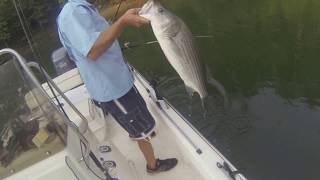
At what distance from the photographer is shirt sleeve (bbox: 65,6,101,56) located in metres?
3.86

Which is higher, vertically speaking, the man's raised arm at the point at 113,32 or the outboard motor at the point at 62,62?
the man's raised arm at the point at 113,32

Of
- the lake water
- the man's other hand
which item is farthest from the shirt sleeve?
the lake water

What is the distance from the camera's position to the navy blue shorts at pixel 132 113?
4.41 m

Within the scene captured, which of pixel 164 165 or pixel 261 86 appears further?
pixel 261 86

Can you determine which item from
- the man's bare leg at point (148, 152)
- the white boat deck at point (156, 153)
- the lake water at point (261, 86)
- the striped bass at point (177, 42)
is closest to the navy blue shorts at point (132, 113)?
the man's bare leg at point (148, 152)

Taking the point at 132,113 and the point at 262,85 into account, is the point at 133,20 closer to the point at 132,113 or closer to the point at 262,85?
the point at 132,113

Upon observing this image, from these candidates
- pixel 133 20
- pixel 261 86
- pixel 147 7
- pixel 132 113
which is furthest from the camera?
pixel 261 86

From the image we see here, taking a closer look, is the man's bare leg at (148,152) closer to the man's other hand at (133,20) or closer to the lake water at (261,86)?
the lake water at (261,86)

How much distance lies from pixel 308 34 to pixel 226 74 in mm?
2472

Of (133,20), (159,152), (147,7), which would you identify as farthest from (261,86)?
(147,7)

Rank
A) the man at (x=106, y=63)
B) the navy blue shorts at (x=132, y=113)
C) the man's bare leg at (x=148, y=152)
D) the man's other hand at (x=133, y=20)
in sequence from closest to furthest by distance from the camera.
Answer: the man's other hand at (x=133, y=20)
the man at (x=106, y=63)
the navy blue shorts at (x=132, y=113)
the man's bare leg at (x=148, y=152)

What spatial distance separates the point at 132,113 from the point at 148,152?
46 centimetres

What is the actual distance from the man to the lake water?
0.72 meters

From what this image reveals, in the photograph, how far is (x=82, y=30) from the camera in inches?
151
